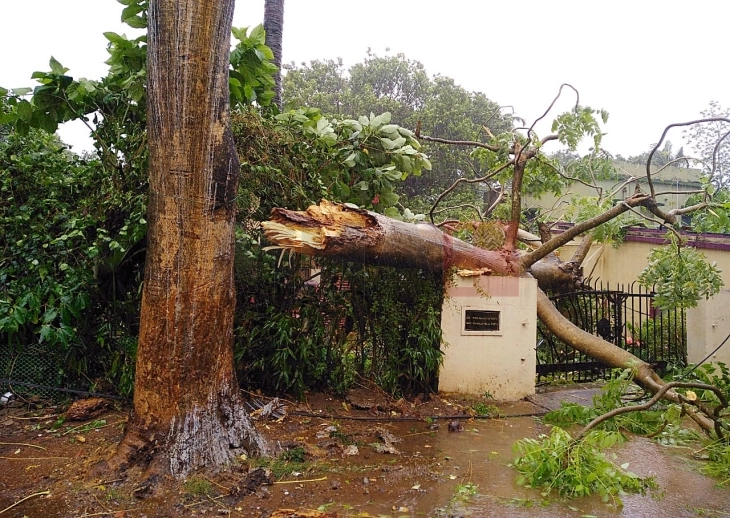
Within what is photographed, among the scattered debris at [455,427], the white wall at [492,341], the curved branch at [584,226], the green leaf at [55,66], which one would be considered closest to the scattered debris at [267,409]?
the scattered debris at [455,427]

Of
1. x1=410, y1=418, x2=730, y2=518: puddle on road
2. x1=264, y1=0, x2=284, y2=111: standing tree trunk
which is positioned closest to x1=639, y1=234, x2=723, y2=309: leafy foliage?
x1=410, y1=418, x2=730, y2=518: puddle on road

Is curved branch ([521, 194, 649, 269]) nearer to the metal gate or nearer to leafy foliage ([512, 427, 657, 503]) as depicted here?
the metal gate

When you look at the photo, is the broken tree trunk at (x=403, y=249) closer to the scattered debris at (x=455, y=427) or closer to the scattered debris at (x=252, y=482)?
the scattered debris at (x=455, y=427)

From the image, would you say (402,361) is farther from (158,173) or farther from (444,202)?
(444,202)

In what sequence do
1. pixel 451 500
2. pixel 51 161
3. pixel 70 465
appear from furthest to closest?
pixel 51 161, pixel 70 465, pixel 451 500

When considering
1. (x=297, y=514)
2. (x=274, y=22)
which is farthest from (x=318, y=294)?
(x=274, y=22)

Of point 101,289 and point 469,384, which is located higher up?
point 101,289

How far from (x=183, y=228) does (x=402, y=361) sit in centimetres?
309

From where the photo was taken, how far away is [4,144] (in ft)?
18.7

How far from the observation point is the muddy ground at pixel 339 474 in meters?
3.50

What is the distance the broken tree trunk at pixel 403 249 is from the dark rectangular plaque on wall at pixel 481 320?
484 mm

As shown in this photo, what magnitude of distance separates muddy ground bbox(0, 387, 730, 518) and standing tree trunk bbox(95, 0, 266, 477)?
1.03ft

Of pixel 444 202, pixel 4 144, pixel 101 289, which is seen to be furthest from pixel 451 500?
pixel 444 202

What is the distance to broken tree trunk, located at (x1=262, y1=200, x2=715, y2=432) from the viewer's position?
4.75 m
